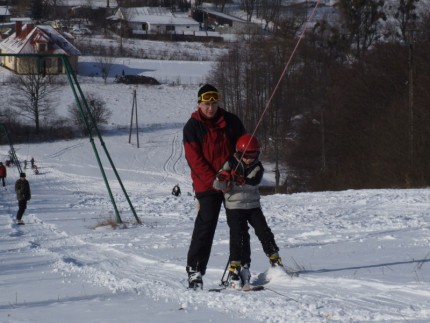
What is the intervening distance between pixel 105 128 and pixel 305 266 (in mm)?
63857

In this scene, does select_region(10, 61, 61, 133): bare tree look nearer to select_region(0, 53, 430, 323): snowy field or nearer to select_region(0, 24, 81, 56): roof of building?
select_region(0, 24, 81, 56): roof of building

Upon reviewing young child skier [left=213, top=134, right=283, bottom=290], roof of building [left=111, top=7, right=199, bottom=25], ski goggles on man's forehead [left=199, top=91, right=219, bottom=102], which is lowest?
young child skier [left=213, top=134, right=283, bottom=290]

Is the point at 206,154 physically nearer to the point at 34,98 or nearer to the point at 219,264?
the point at 219,264

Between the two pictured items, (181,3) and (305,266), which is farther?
(181,3)

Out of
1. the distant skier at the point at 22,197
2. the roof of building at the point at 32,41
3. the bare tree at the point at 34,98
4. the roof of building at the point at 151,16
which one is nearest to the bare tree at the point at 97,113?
the bare tree at the point at 34,98

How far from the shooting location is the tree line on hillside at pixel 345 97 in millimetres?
44072

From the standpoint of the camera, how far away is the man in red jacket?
26.1 feet

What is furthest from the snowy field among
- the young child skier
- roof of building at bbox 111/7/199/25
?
roof of building at bbox 111/7/199/25

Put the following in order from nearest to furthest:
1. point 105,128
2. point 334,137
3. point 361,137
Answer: point 361,137
point 334,137
point 105,128

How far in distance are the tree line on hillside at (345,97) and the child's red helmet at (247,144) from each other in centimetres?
2722

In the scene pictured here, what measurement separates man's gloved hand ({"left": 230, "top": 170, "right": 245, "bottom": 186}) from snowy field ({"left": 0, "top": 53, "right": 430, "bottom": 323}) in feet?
3.13

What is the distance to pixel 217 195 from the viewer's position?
8.12m

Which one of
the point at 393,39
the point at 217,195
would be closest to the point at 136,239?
the point at 217,195

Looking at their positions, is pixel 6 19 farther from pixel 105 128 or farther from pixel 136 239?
pixel 136 239
